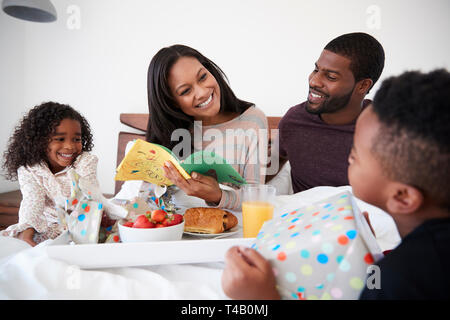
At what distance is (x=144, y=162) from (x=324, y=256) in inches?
20.5

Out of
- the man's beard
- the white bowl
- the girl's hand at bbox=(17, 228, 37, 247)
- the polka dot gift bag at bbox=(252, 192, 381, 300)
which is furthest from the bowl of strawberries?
the man's beard

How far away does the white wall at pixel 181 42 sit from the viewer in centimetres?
177

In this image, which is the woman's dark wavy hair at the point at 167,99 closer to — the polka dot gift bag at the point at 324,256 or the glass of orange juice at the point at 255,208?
the glass of orange juice at the point at 255,208

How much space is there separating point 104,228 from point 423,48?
1.95m

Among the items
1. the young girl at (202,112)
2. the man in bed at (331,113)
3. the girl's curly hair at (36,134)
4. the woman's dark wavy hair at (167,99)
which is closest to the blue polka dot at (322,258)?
the young girl at (202,112)

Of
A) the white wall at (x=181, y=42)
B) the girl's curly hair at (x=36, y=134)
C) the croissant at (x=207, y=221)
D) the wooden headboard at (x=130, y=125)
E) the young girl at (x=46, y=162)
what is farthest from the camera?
the wooden headboard at (x=130, y=125)

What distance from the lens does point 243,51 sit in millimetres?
2047

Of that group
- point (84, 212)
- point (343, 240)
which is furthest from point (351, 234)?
point (84, 212)

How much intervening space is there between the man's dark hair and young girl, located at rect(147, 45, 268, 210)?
0.46 meters

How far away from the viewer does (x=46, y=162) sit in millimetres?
1345

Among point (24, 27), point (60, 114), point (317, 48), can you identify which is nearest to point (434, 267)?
point (60, 114)

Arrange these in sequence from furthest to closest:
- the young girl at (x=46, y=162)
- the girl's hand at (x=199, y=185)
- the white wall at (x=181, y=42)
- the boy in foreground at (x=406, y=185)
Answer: the white wall at (x=181, y=42), the young girl at (x=46, y=162), the girl's hand at (x=199, y=185), the boy in foreground at (x=406, y=185)

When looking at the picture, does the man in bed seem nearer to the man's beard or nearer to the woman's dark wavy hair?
the man's beard

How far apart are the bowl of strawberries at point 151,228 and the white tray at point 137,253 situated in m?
0.07
